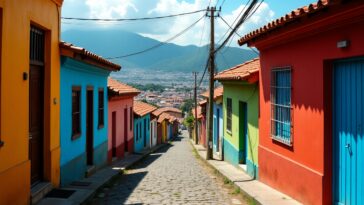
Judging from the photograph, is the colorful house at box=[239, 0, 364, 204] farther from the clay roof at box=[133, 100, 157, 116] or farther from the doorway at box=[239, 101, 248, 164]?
the clay roof at box=[133, 100, 157, 116]

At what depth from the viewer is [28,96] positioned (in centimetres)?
724

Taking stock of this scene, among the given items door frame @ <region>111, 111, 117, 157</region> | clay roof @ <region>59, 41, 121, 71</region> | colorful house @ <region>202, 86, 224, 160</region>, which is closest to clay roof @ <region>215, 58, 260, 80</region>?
clay roof @ <region>59, 41, 121, 71</region>

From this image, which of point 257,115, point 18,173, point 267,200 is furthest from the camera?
point 257,115

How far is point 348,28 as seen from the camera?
5.84m

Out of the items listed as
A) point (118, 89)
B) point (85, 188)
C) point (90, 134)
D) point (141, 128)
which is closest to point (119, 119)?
point (118, 89)

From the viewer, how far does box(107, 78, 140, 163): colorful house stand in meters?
16.7

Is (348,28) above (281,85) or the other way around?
above

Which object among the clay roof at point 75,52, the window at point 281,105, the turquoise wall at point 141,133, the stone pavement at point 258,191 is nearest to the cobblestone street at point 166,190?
the stone pavement at point 258,191

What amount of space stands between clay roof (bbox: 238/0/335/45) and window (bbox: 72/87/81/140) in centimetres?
436

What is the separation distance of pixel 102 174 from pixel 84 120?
1.61m

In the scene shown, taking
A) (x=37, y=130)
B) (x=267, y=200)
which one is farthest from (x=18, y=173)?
(x=267, y=200)

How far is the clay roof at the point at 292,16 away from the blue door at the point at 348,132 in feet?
2.87

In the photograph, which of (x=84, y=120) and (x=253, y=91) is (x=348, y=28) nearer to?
(x=253, y=91)

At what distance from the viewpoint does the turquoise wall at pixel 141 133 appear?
82.0ft
